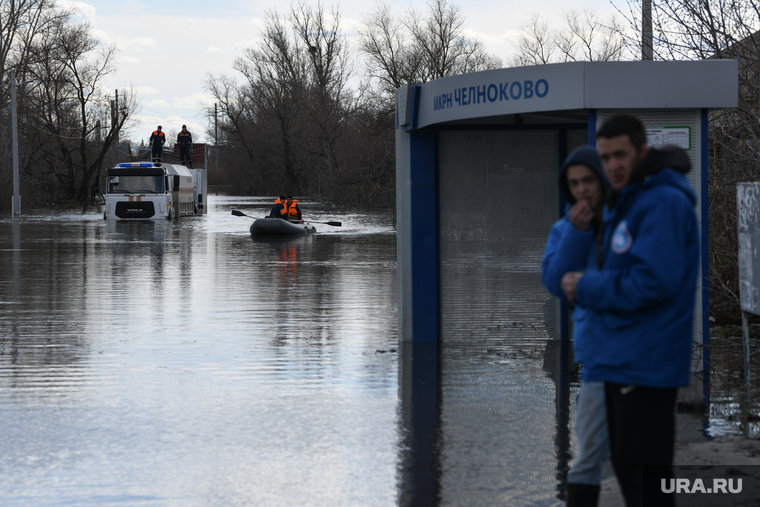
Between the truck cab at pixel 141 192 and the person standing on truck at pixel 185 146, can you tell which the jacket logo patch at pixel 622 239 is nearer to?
the truck cab at pixel 141 192

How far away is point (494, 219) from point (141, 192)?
3149 cm

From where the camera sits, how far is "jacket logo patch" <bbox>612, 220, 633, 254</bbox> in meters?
3.27

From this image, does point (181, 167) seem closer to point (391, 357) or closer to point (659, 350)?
point (391, 357)

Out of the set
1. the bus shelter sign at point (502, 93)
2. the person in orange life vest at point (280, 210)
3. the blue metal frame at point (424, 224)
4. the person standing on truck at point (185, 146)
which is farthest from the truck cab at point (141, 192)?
the bus shelter sign at point (502, 93)

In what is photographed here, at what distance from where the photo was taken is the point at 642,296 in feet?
10.5

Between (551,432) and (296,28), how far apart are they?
2813 inches

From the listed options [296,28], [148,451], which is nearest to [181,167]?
[296,28]

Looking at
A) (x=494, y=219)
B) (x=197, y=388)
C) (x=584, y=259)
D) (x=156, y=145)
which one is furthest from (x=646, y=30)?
(x=156, y=145)

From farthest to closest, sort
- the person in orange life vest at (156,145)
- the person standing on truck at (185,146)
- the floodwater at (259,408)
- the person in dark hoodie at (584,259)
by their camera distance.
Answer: the person standing on truck at (185,146) → the person in orange life vest at (156,145) → the floodwater at (259,408) → the person in dark hoodie at (584,259)

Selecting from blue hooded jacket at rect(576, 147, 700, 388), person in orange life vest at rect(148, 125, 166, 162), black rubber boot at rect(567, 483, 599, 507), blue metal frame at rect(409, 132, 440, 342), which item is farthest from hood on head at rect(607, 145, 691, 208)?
person in orange life vest at rect(148, 125, 166, 162)

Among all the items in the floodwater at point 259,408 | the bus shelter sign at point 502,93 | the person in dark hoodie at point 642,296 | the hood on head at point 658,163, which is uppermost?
the bus shelter sign at point 502,93

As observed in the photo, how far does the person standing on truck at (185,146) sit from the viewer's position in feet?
155

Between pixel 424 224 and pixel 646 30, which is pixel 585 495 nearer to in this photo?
pixel 424 224

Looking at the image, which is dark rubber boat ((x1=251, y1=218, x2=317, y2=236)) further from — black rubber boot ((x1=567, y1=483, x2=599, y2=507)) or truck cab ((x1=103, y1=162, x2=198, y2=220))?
black rubber boot ((x1=567, y1=483, x2=599, y2=507))
